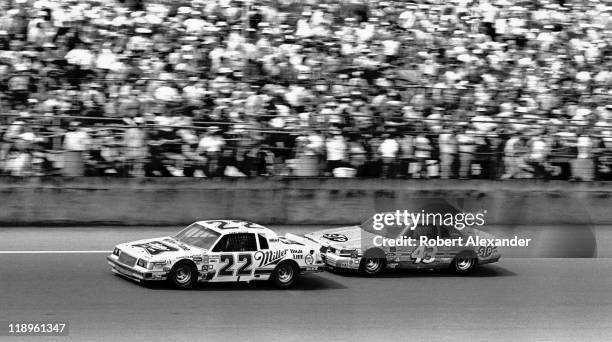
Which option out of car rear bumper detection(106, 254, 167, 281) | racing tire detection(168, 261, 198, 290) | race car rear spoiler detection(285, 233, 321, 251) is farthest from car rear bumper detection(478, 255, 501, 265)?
car rear bumper detection(106, 254, 167, 281)

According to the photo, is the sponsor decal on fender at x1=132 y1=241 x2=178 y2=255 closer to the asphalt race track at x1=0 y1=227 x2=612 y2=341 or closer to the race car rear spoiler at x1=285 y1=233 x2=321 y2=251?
the asphalt race track at x1=0 y1=227 x2=612 y2=341

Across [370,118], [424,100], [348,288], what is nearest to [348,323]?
[348,288]

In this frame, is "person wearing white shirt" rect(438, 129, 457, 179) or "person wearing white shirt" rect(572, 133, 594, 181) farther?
"person wearing white shirt" rect(572, 133, 594, 181)

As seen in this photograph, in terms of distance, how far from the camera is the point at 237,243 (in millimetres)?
13617

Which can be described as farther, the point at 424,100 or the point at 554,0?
the point at 554,0

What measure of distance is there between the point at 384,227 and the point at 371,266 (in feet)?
2.72

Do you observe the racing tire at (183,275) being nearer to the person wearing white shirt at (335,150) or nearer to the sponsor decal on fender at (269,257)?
the sponsor decal on fender at (269,257)

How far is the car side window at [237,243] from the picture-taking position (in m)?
13.5

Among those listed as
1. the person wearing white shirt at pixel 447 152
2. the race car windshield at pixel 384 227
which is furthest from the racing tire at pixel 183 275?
the person wearing white shirt at pixel 447 152

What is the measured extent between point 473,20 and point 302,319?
1090 centimetres

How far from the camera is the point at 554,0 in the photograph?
22.3 meters

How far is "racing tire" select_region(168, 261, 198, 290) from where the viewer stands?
1299 cm

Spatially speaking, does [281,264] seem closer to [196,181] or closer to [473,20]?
[196,181]

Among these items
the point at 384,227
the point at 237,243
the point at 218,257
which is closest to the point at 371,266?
the point at 384,227
